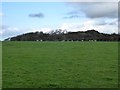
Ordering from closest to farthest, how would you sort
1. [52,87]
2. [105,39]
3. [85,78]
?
[52,87] → [85,78] → [105,39]

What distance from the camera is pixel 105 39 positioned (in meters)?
164

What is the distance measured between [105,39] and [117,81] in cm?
14885

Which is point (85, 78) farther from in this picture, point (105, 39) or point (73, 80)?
point (105, 39)

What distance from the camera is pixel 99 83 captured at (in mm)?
15852

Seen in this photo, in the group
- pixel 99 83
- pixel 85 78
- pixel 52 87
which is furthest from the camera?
pixel 85 78

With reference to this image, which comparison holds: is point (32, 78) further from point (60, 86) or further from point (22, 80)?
point (60, 86)

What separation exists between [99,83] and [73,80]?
1.57m

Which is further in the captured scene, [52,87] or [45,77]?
[45,77]

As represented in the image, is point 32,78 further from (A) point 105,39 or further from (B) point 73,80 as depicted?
(A) point 105,39

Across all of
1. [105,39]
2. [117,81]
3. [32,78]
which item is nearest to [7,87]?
[32,78]

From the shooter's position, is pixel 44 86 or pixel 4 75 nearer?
pixel 44 86

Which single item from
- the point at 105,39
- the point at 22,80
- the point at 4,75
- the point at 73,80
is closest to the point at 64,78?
the point at 73,80

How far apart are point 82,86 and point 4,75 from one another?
5755 mm

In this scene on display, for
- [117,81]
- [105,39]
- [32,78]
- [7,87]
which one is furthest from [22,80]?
[105,39]
